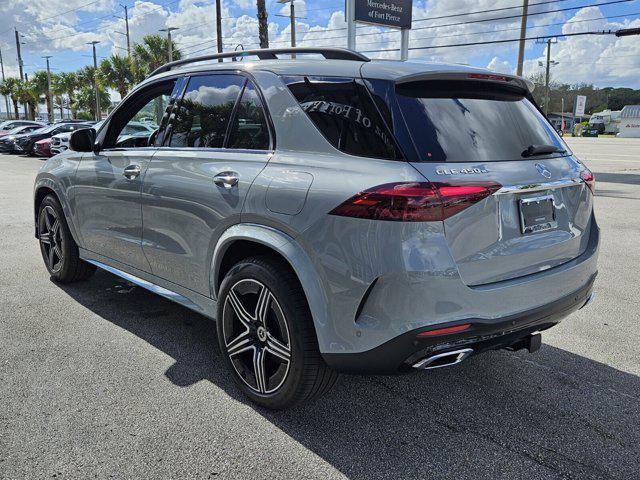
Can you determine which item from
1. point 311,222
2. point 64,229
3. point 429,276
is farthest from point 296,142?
point 64,229

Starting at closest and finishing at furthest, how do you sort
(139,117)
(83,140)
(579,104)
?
(83,140) → (139,117) → (579,104)

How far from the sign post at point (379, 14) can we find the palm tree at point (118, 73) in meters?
36.4

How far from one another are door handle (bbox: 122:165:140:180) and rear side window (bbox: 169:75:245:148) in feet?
1.07

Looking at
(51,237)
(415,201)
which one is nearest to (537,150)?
(415,201)

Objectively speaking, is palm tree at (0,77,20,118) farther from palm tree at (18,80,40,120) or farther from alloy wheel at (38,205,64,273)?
alloy wheel at (38,205,64,273)

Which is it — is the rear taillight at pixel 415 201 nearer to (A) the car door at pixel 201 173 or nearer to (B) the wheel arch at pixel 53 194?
(A) the car door at pixel 201 173

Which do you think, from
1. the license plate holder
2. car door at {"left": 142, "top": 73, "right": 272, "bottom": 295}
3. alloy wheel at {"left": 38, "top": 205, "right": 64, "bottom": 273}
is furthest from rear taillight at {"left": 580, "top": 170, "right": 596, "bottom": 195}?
alloy wheel at {"left": 38, "top": 205, "right": 64, "bottom": 273}

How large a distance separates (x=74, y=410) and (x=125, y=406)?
264 mm

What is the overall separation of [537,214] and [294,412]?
5.30 ft

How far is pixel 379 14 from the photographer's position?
1708 cm

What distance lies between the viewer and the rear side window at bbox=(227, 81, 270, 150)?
2.96 m

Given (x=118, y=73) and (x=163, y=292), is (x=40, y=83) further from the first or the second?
(x=163, y=292)

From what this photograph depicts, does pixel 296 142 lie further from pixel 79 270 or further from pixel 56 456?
pixel 79 270

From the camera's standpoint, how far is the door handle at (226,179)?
2.94m
